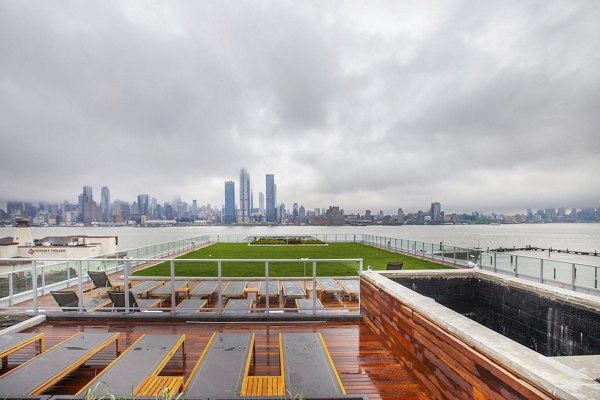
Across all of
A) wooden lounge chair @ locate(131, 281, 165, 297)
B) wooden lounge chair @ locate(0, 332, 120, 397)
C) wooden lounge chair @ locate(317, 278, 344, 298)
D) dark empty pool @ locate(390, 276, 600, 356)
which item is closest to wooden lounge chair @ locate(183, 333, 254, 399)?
wooden lounge chair @ locate(0, 332, 120, 397)

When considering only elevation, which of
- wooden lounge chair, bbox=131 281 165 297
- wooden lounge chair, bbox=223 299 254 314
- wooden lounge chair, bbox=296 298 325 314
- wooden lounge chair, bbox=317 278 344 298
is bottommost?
wooden lounge chair, bbox=317 278 344 298

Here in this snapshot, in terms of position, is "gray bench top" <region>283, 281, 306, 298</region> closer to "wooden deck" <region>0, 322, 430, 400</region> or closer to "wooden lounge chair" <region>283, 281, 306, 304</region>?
"wooden lounge chair" <region>283, 281, 306, 304</region>

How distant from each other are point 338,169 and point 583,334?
52368 millimetres

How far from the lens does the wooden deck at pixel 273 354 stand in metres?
3.33

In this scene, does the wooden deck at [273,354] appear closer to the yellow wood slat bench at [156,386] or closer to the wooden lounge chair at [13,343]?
the wooden lounge chair at [13,343]

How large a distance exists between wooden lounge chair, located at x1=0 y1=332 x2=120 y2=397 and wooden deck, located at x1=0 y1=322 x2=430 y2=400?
1.01 feet

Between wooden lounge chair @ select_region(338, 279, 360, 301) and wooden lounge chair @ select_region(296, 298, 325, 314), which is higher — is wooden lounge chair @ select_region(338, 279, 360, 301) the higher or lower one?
the lower one

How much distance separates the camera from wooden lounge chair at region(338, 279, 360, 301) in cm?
760

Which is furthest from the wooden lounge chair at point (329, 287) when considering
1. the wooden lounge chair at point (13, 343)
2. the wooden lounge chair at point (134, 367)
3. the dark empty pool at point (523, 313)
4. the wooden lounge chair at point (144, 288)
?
the wooden lounge chair at point (13, 343)

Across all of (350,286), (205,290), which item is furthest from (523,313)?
(205,290)

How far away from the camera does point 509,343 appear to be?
2133 mm

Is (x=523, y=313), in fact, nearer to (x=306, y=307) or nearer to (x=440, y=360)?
(x=440, y=360)

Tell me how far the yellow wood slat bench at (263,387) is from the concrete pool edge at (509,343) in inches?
60.7

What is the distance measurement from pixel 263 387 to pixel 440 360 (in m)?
1.62
